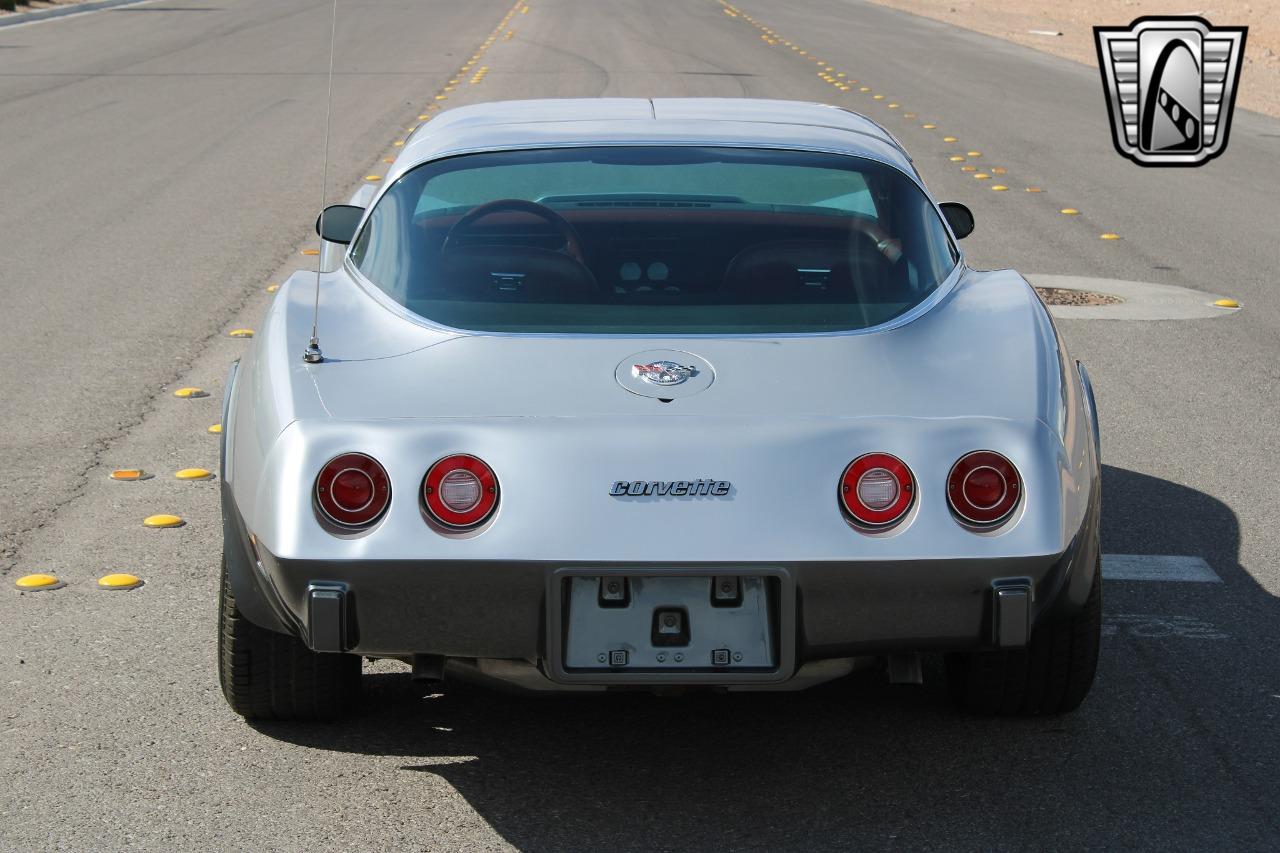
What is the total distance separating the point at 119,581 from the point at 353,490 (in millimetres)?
1954

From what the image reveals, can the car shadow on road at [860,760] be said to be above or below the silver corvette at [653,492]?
below

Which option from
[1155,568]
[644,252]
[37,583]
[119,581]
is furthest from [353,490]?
[1155,568]

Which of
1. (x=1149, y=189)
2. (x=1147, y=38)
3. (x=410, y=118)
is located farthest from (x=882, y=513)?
(x=1147, y=38)

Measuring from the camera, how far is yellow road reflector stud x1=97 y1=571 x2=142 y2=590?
496 cm

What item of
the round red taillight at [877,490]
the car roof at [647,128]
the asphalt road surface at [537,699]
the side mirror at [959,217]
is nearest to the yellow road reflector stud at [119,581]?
the asphalt road surface at [537,699]

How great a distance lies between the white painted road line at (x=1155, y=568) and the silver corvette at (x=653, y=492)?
51.3 inches

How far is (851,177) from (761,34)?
2959cm

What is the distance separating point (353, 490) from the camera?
3320mm

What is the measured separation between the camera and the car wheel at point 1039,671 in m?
3.85

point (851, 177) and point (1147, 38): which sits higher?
point (851, 177)

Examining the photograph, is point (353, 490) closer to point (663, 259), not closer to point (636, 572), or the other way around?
point (636, 572)

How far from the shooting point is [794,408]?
341 centimetres

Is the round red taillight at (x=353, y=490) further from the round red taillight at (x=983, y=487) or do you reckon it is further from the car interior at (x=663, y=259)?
the round red taillight at (x=983, y=487)

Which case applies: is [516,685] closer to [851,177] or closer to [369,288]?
[369,288]
